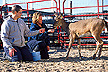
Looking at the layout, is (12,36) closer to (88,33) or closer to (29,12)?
(88,33)

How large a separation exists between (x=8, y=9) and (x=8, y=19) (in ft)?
16.3

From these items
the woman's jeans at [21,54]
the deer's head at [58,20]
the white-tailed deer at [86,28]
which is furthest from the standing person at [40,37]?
the deer's head at [58,20]

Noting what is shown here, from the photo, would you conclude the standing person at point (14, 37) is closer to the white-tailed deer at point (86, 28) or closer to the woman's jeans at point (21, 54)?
the woman's jeans at point (21, 54)

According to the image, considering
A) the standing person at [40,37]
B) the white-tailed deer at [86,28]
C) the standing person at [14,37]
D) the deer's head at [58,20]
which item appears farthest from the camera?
the deer's head at [58,20]

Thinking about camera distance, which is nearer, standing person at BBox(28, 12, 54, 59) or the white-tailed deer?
standing person at BBox(28, 12, 54, 59)

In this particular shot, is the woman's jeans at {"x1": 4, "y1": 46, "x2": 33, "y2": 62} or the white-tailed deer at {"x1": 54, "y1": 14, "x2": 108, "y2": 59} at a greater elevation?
the white-tailed deer at {"x1": 54, "y1": 14, "x2": 108, "y2": 59}

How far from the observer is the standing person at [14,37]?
434cm

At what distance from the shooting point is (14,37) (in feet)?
14.8

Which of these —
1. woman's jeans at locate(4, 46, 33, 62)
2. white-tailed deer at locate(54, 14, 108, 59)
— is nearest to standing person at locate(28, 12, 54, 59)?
woman's jeans at locate(4, 46, 33, 62)

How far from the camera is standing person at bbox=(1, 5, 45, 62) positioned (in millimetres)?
4344

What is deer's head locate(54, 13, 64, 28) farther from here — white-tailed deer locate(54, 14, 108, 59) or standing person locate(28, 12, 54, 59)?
standing person locate(28, 12, 54, 59)

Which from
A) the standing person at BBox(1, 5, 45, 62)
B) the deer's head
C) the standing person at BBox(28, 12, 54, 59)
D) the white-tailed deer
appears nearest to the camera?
the standing person at BBox(1, 5, 45, 62)

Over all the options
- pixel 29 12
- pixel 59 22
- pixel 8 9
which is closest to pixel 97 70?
pixel 59 22

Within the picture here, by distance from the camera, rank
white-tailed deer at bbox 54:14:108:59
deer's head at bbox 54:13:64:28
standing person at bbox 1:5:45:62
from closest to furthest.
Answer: standing person at bbox 1:5:45:62 → white-tailed deer at bbox 54:14:108:59 → deer's head at bbox 54:13:64:28
